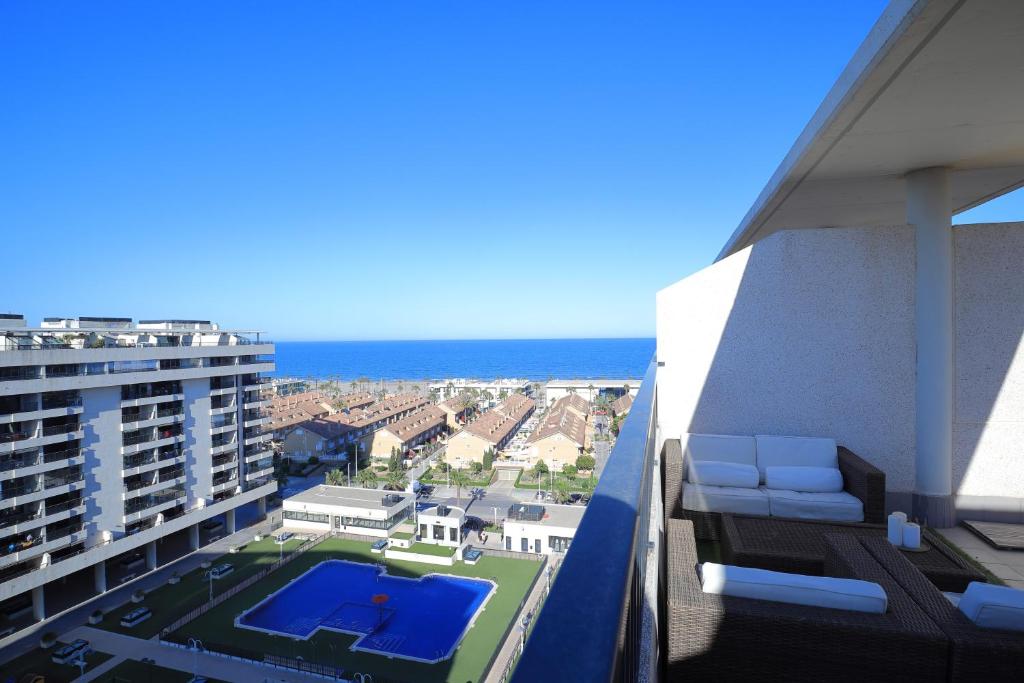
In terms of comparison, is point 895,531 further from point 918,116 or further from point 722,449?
point 918,116

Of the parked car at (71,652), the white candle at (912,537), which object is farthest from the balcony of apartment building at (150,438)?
the white candle at (912,537)

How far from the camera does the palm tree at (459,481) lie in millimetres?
24303

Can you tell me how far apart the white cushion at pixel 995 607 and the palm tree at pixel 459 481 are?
22.8 m

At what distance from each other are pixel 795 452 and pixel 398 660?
11.0 m

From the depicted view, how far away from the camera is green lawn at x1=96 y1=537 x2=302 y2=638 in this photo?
45.6ft

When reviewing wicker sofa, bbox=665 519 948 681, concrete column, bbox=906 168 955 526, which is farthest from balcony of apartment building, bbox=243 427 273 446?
wicker sofa, bbox=665 519 948 681

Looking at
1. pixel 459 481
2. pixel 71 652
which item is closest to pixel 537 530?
pixel 459 481

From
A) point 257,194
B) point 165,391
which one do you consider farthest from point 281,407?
point 165,391

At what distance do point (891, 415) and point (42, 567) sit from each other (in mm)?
19312

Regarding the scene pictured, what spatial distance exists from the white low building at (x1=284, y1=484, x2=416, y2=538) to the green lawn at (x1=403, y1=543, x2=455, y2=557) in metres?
1.53

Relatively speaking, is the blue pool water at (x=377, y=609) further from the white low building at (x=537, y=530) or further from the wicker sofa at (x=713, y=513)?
the wicker sofa at (x=713, y=513)

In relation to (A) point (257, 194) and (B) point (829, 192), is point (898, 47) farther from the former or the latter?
(A) point (257, 194)

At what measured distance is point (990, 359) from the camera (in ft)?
14.8

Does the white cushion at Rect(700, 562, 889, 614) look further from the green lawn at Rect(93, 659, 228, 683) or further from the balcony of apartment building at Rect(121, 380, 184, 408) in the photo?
the balcony of apartment building at Rect(121, 380, 184, 408)
